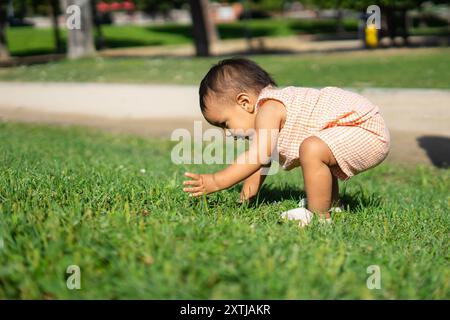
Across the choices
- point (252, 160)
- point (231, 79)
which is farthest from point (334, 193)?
point (231, 79)

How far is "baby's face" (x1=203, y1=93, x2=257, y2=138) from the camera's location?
144 inches

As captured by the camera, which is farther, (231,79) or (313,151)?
(231,79)

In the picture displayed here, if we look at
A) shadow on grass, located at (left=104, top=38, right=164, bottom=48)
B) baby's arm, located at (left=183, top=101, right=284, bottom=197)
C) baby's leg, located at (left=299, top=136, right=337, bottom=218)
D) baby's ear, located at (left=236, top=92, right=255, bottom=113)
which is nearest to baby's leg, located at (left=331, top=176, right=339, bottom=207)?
baby's leg, located at (left=299, top=136, right=337, bottom=218)

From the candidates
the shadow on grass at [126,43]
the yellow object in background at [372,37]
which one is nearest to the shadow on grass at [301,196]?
the yellow object in background at [372,37]

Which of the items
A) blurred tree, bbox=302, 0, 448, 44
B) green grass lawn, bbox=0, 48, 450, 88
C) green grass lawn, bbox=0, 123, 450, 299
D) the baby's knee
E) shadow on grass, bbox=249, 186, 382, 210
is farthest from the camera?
blurred tree, bbox=302, 0, 448, 44

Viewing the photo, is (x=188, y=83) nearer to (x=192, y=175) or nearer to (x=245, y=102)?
(x=245, y=102)

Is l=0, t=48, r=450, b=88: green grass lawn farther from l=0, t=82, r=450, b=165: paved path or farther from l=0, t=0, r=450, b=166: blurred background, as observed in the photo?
l=0, t=82, r=450, b=165: paved path

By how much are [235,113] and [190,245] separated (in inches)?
54.6

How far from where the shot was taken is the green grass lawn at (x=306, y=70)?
1480 centimetres

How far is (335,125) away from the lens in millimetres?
3701

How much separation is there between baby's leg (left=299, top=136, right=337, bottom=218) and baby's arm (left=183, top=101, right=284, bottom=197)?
19cm

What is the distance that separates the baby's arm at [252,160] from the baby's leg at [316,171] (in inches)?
7.5

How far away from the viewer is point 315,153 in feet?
11.5

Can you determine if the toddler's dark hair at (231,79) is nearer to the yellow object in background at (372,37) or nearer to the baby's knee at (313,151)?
the baby's knee at (313,151)
